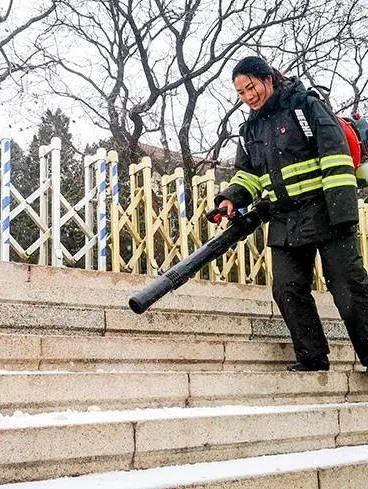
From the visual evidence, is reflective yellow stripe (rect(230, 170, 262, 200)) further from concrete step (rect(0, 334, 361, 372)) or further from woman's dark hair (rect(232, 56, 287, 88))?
concrete step (rect(0, 334, 361, 372))

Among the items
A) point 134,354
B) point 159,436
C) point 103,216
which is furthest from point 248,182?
point 103,216

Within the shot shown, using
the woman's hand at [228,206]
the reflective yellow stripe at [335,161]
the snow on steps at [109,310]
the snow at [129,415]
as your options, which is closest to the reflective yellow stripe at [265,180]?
the woman's hand at [228,206]

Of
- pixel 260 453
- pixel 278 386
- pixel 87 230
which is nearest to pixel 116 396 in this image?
pixel 260 453

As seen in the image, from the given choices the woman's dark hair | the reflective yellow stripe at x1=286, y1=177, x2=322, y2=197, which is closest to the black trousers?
the reflective yellow stripe at x1=286, y1=177, x2=322, y2=197

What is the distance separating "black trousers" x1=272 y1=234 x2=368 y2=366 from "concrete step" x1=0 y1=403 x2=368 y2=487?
1.92 ft

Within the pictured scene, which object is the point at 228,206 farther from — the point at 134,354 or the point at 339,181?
the point at 134,354

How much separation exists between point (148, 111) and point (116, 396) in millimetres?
11159

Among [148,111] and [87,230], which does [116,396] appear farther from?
[148,111]

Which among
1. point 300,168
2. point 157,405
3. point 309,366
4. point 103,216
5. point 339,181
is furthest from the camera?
point 103,216

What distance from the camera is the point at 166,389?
9.61 feet

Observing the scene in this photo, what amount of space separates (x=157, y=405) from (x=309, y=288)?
1.42 m

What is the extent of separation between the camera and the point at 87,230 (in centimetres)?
638

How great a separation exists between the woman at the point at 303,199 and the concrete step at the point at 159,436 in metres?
0.65

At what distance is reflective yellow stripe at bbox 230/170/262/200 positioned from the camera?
13.5ft
